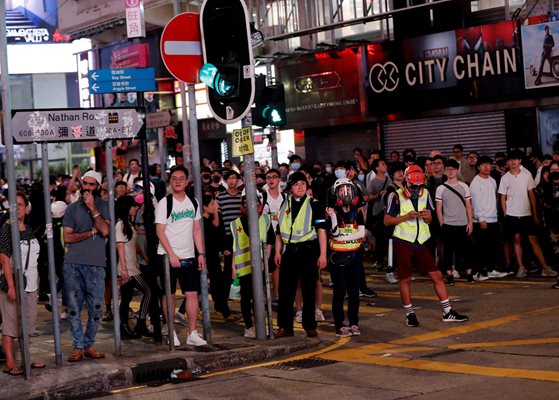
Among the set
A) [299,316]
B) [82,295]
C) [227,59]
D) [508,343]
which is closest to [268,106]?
[227,59]

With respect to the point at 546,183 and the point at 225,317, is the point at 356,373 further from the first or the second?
the point at 546,183

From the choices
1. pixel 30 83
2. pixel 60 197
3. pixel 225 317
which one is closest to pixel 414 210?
pixel 225 317

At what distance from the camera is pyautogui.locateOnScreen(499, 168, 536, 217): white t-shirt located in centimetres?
1655

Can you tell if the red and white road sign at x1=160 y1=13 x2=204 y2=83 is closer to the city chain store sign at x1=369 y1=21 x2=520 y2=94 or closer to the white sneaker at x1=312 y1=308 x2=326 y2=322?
the white sneaker at x1=312 y1=308 x2=326 y2=322

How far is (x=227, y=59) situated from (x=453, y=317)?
3.96 m

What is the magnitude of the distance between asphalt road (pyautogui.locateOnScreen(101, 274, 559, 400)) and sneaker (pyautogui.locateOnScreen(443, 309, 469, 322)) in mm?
160

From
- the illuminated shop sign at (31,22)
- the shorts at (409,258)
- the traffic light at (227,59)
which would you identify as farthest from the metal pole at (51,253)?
the illuminated shop sign at (31,22)

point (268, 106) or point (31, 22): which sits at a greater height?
point (31, 22)

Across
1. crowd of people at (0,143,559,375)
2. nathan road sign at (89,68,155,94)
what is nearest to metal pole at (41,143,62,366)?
crowd of people at (0,143,559,375)

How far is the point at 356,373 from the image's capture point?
390 inches

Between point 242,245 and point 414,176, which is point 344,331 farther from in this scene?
point 414,176

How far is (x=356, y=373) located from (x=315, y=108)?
61.0ft

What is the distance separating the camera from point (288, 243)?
12.2 meters

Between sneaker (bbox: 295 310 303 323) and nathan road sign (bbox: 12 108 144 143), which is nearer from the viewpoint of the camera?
nathan road sign (bbox: 12 108 144 143)
